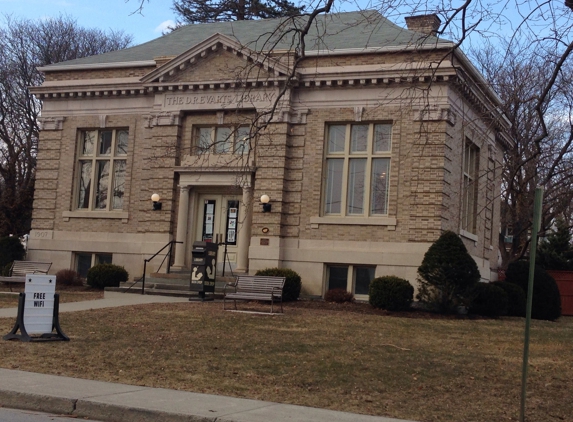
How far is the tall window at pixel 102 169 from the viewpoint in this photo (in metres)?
27.0

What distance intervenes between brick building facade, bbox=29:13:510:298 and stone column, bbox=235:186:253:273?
48 millimetres

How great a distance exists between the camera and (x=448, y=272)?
66.5 feet

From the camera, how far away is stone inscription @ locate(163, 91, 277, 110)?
961 inches

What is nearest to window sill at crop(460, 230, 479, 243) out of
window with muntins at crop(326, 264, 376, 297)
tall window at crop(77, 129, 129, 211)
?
window with muntins at crop(326, 264, 376, 297)

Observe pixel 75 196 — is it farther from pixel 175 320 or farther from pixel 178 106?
pixel 175 320

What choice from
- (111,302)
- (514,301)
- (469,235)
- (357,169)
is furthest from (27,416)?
(469,235)

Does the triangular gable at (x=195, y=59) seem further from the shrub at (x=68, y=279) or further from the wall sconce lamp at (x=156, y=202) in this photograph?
the shrub at (x=68, y=279)

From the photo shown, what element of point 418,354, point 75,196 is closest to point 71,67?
point 75,196

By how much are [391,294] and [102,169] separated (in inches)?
479

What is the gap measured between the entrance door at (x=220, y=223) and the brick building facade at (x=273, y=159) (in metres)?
0.05

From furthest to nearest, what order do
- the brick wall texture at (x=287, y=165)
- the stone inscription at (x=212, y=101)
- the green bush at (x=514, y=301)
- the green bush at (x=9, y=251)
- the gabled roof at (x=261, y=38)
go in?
the green bush at (x=9, y=251), the gabled roof at (x=261, y=38), the stone inscription at (x=212, y=101), the green bush at (x=514, y=301), the brick wall texture at (x=287, y=165)

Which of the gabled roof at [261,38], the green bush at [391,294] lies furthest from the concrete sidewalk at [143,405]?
the gabled roof at [261,38]

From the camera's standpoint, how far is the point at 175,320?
53.3ft

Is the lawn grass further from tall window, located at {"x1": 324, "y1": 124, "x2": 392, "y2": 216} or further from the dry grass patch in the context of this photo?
tall window, located at {"x1": 324, "y1": 124, "x2": 392, "y2": 216}
